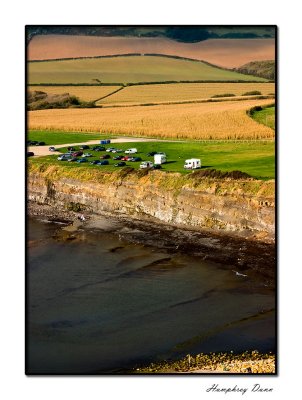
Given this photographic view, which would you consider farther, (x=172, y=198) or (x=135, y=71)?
(x=172, y=198)

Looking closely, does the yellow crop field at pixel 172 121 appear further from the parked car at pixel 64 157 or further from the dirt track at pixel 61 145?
the parked car at pixel 64 157

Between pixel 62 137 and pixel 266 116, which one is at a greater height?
pixel 266 116

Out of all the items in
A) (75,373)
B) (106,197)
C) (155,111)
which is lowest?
(75,373)

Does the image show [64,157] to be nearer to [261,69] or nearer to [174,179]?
[174,179]

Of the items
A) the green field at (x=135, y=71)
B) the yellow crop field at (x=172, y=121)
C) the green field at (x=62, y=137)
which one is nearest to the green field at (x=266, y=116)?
the yellow crop field at (x=172, y=121)

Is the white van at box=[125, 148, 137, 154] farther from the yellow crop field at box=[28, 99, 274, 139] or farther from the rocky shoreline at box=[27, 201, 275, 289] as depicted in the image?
the rocky shoreline at box=[27, 201, 275, 289]

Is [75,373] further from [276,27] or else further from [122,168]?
[122,168]

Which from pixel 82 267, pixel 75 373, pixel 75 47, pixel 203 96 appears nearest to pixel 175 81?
pixel 203 96

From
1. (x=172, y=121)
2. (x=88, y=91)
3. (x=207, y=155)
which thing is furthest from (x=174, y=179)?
(x=88, y=91)
